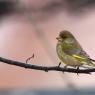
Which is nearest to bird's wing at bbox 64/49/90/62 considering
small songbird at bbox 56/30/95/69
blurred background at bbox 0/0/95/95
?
small songbird at bbox 56/30/95/69

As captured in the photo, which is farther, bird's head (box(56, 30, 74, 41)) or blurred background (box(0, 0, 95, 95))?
blurred background (box(0, 0, 95, 95))

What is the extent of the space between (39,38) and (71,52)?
1.91 m

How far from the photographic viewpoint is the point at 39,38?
351 centimetres

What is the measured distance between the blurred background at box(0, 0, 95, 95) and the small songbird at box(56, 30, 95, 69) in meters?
1.45

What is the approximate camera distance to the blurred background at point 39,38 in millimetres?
3643

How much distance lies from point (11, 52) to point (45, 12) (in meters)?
0.91

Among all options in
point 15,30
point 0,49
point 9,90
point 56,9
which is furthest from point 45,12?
point 9,90

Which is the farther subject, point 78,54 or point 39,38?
point 39,38

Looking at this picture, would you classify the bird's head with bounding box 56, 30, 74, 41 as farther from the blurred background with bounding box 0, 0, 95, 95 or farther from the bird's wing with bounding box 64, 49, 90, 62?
the blurred background with bounding box 0, 0, 95, 95

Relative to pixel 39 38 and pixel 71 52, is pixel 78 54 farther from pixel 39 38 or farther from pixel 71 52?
pixel 39 38

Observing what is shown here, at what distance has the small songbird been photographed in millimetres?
1495

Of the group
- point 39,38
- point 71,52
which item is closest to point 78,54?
point 71,52

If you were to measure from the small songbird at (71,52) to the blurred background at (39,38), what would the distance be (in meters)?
1.45

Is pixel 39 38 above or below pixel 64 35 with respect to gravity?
above
